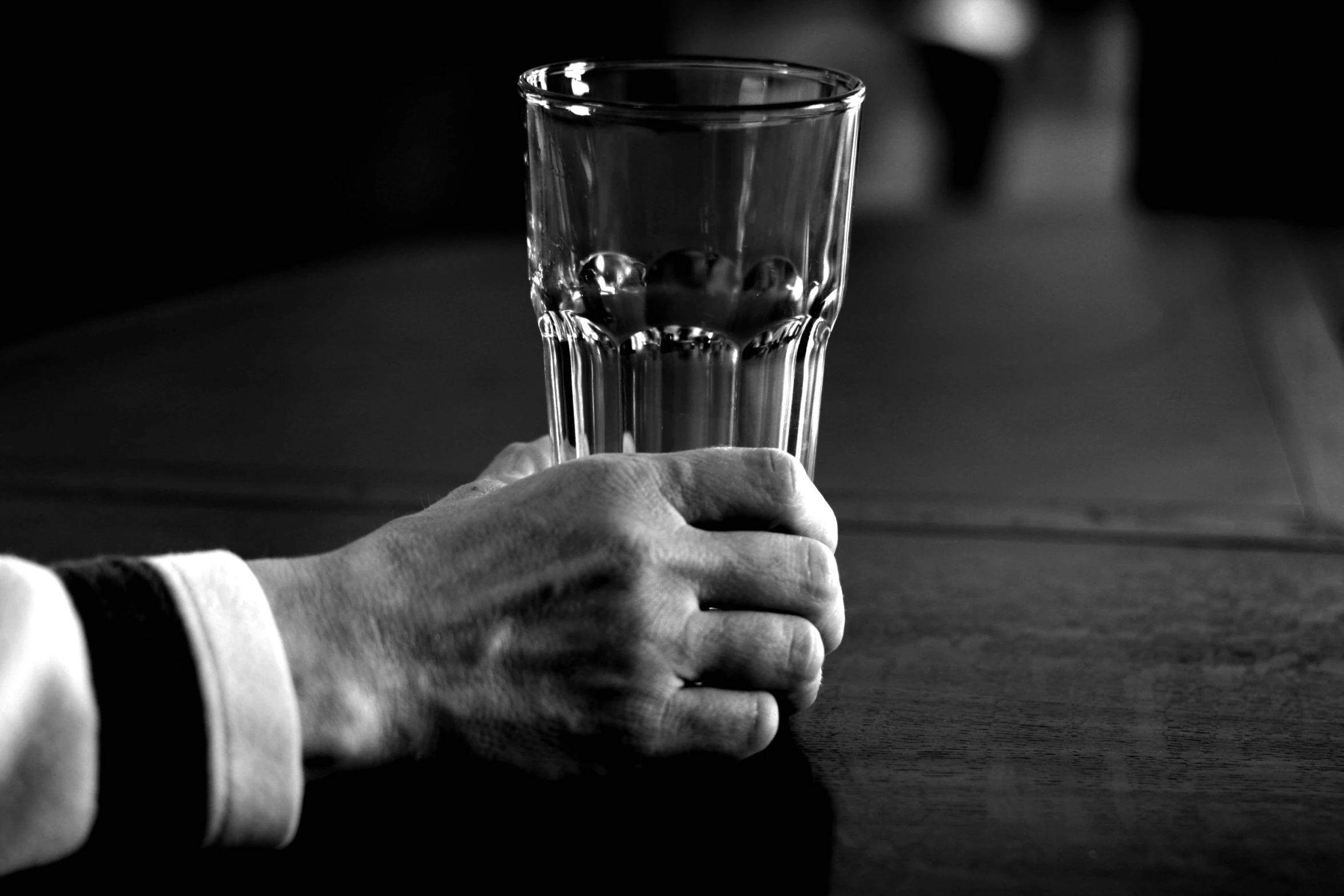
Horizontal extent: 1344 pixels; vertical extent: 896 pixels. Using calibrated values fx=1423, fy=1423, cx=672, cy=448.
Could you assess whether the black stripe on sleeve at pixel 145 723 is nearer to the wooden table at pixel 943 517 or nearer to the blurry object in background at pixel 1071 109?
the wooden table at pixel 943 517

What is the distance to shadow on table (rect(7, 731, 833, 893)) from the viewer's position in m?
0.48

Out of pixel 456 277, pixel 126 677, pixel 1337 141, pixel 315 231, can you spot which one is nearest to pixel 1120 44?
pixel 1337 141

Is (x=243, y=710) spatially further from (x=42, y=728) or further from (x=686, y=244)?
(x=686, y=244)

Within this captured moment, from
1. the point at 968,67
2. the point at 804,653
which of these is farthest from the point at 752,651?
the point at 968,67

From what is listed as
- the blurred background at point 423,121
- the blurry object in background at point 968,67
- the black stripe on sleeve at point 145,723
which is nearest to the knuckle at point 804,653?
the black stripe on sleeve at point 145,723

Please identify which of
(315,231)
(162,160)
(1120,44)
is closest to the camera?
(162,160)

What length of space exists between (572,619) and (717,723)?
7 centimetres

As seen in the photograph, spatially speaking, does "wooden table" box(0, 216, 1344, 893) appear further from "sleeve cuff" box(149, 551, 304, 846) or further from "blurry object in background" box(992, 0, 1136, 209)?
"blurry object in background" box(992, 0, 1136, 209)

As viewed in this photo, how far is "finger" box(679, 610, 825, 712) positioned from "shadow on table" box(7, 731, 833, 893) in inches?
1.4

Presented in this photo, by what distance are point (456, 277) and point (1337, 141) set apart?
2023mm

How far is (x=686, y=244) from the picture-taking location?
1.87ft

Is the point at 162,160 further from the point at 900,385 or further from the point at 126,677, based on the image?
the point at 126,677

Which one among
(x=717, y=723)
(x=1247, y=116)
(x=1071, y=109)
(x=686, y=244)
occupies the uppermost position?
(x=686, y=244)

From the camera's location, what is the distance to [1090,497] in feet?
3.08
